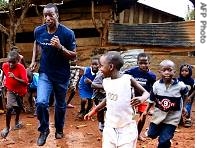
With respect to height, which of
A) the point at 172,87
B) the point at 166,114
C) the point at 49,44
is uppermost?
the point at 49,44

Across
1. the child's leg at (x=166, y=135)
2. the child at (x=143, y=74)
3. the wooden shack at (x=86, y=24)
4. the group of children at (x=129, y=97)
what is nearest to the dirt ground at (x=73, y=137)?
the group of children at (x=129, y=97)

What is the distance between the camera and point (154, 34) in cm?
1222

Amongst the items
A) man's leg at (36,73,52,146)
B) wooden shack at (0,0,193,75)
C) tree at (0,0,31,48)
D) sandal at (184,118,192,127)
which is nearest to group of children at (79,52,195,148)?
man's leg at (36,73,52,146)

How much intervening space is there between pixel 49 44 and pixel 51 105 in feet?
14.6

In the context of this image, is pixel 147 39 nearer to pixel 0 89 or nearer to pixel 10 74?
pixel 0 89

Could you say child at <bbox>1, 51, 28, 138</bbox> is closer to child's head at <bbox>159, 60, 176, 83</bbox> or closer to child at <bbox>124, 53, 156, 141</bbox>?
child at <bbox>124, 53, 156, 141</bbox>

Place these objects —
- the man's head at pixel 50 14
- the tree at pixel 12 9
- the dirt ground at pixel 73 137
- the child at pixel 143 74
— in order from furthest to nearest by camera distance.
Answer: the tree at pixel 12 9 → the dirt ground at pixel 73 137 → the child at pixel 143 74 → the man's head at pixel 50 14

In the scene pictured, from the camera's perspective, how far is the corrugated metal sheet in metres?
12.0

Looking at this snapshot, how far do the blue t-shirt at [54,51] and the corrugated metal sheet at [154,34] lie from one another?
6.85m

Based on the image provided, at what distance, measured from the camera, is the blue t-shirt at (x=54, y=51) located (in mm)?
5270

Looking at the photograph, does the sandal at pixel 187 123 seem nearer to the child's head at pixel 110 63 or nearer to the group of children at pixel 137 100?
the group of children at pixel 137 100

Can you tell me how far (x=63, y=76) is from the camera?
5.49 meters

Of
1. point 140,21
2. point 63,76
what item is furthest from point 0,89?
point 140,21

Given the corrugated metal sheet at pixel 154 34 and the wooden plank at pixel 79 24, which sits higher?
the wooden plank at pixel 79 24
